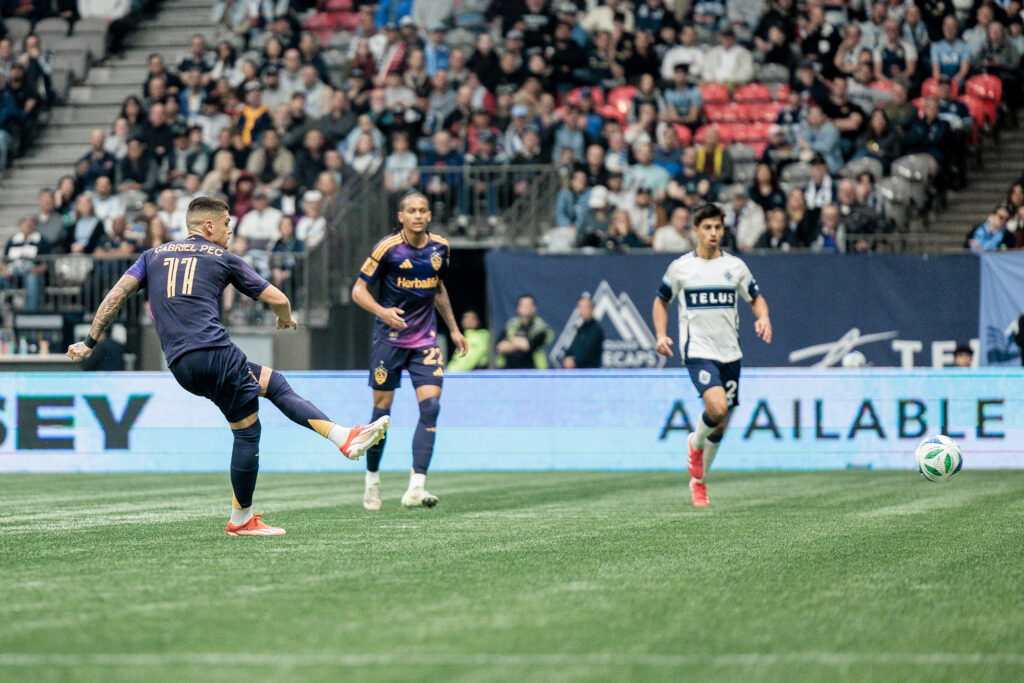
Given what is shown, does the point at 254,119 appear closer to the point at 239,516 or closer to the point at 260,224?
the point at 260,224

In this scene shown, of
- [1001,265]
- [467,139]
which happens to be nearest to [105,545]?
[1001,265]

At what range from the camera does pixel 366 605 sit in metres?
5.84

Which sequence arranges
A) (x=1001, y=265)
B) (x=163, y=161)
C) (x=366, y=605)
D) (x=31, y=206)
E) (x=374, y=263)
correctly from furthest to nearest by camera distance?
1. (x=31, y=206)
2. (x=163, y=161)
3. (x=1001, y=265)
4. (x=374, y=263)
5. (x=366, y=605)

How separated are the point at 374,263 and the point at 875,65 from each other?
13362 millimetres

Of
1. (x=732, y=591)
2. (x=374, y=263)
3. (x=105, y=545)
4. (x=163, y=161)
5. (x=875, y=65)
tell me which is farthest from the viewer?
(x=163, y=161)

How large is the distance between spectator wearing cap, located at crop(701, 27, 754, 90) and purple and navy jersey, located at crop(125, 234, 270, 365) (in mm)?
15472

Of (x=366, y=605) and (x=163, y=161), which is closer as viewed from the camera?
(x=366, y=605)

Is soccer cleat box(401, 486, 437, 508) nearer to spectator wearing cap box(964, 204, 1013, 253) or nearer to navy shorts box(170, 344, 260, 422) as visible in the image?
navy shorts box(170, 344, 260, 422)

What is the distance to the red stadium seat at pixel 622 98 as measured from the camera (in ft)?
73.8

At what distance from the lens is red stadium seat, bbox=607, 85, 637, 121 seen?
2250 cm

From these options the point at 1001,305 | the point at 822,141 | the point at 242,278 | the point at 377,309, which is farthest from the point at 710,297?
the point at 822,141

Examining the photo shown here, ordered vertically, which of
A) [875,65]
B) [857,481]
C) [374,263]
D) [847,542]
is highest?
[875,65]

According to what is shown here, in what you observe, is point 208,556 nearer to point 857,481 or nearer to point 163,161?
point 857,481

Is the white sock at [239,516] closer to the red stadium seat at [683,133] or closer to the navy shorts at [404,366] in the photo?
the navy shorts at [404,366]
